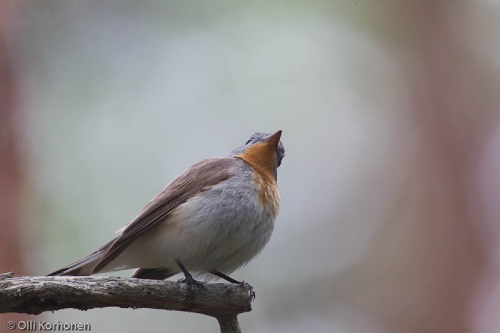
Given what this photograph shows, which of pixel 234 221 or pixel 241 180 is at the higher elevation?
pixel 241 180

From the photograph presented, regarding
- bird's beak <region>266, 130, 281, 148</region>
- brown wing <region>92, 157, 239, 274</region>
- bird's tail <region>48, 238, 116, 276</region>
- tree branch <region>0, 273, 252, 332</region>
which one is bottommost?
tree branch <region>0, 273, 252, 332</region>

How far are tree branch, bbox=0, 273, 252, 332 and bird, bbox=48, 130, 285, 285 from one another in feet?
1.26

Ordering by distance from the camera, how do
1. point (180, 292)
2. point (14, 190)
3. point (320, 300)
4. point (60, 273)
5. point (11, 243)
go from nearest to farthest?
point (180, 292)
point (60, 273)
point (11, 243)
point (14, 190)
point (320, 300)

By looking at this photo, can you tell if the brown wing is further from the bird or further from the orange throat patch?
the orange throat patch

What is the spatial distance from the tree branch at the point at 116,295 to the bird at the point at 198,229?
385mm

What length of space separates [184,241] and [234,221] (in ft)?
1.19

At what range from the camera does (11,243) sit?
5.67m

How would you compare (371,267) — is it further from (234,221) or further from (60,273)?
(60,273)

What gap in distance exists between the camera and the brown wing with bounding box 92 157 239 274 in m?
3.89

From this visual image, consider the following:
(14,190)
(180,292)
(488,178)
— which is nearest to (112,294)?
(180,292)

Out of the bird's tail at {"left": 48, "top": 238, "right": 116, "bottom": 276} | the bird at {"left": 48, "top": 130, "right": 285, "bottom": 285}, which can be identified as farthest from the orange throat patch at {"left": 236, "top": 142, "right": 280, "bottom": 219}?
the bird's tail at {"left": 48, "top": 238, "right": 116, "bottom": 276}

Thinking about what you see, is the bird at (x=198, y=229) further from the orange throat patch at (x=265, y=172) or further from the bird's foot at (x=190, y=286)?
the bird's foot at (x=190, y=286)

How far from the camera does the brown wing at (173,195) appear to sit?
3.89 meters

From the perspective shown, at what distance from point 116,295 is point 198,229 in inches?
36.7
